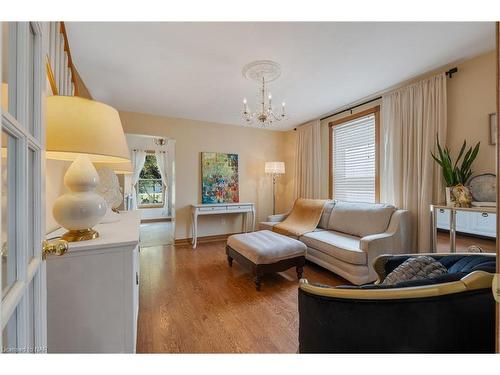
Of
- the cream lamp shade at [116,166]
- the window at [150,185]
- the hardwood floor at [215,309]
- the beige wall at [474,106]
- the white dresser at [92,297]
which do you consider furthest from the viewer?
the window at [150,185]

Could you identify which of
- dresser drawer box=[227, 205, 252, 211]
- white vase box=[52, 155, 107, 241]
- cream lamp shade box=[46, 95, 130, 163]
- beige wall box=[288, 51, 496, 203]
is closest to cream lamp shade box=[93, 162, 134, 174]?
white vase box=[52, 155, 107, 241]

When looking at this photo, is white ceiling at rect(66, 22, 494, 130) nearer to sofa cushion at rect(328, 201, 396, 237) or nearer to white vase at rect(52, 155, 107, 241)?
white vase at rect(52, 155, 107, 241)

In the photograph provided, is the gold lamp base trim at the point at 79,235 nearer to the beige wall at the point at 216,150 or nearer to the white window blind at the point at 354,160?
the beige wall at the point at 216,150

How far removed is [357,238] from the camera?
2.85m

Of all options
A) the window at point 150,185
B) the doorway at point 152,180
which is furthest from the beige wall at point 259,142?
the window at point 150,185

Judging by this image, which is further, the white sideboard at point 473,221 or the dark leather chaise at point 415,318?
the white sideboard at point 473,221

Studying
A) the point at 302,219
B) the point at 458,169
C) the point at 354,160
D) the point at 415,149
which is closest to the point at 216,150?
the point at 302,219

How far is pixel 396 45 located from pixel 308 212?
2450mm

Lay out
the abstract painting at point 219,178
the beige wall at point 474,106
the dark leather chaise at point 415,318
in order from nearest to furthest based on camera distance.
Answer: the dark leather chaise at point 415,318
the beige wall at point 474,106
the abstract painting at point 219,178

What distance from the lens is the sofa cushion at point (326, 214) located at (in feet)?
11.2

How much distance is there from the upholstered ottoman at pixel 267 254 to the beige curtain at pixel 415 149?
1423 mm

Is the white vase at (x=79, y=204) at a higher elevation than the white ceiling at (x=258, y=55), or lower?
lower
